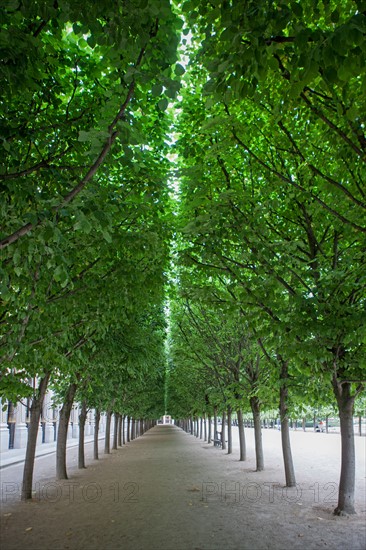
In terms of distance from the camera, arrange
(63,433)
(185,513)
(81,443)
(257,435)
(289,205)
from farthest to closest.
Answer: (81,443) → (257,435) → (63,433) → (185,513) → (289,205)

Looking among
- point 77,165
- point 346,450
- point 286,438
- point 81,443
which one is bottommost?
point 81,443

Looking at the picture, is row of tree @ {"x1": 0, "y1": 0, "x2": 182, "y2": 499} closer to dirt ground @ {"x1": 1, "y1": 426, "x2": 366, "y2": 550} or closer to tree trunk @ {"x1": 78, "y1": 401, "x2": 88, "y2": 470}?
dirt ground @ {"x1": 1, "y1": 426, "x2": 366, "y2": 550}

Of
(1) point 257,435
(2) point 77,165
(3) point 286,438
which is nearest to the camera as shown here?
(2) point 77,165

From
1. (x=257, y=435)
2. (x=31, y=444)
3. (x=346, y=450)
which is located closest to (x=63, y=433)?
(x=31, y=444)

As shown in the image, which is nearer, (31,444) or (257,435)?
(31,444)

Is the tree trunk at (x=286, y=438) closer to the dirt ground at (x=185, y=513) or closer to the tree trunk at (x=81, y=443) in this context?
the dirt ground at (x=185, y=513)

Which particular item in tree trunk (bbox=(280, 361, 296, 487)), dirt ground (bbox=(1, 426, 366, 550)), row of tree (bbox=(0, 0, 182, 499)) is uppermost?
row of tree (bbox=(0, 0, 182, 499))

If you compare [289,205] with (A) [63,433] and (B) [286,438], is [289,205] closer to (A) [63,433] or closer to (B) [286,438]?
(B) [286,438]

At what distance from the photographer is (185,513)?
10.1 meters

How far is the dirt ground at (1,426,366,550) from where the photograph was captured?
313 inches

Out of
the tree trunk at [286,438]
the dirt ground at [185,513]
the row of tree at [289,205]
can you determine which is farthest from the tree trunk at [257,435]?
the row of tree at [289,205]

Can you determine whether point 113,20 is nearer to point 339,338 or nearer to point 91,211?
point 91,211

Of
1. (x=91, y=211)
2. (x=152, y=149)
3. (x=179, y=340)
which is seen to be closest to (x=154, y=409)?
(x=179, y=340)

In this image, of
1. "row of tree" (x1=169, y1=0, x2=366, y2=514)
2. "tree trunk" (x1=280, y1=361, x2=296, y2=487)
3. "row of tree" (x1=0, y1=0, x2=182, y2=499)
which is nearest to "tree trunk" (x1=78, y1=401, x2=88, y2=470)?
"row of tree" (x1=0, y1=0, x2=182, y2=499)
